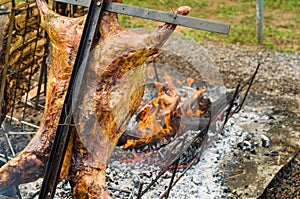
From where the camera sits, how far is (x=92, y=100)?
354 centimetres

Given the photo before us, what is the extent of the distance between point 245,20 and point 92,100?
29.0 ft

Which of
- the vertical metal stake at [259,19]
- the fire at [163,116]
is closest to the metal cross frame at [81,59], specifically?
the fire at [163,116]

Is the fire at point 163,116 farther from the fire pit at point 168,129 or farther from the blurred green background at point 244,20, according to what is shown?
the blurred green background at point 244,20

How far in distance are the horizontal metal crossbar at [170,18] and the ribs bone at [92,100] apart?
9.0 inches

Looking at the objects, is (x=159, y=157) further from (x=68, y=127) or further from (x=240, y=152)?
(x=68, y=127)

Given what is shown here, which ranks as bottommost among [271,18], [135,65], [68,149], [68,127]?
[271,18]

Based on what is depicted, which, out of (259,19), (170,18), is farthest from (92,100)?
(259,19)

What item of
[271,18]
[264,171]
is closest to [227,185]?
[264,171]

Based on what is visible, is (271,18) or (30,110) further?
(271,18)

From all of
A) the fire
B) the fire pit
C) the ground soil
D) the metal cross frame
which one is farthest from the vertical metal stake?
the metal cross frame

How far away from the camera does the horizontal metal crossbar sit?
2961mm

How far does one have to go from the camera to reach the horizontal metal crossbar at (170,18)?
2961 mm

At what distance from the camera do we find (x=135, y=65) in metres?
A: 3.72

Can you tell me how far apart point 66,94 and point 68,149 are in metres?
0.44
